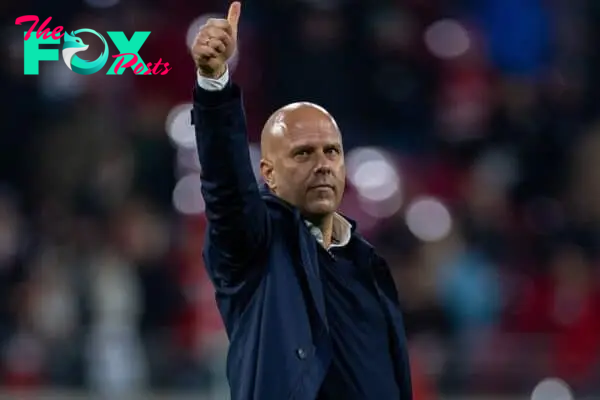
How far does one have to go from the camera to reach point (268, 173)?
2951mm

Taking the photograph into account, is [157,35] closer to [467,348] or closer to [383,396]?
[467,348]

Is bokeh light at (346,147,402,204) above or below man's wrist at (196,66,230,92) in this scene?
below

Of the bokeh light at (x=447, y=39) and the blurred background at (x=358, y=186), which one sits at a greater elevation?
the bokeh light at (x=447, y=39)

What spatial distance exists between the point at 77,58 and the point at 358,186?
1481 millimetres

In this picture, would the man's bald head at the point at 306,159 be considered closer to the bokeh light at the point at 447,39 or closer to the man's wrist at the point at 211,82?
the man's wrist at the point at 211,82

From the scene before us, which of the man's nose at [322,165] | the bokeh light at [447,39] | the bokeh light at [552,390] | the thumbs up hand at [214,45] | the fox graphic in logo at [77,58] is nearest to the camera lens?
the thumbs up hand at [214,45]

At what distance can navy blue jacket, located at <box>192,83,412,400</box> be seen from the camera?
262 centimetres

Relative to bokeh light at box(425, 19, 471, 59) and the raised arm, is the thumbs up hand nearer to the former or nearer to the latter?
the raised arm

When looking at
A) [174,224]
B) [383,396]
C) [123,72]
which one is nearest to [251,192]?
[383,396]

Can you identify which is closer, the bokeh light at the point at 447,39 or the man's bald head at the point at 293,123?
the man's bald head at the point at 293,123

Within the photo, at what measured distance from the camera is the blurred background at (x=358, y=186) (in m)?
5.98

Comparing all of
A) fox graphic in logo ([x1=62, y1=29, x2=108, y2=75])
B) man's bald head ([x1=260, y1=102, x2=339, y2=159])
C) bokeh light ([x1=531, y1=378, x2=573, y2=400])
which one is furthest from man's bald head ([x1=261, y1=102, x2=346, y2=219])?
fox graphic in logo ([x1=62, y1=29, x2=108, y2=75])

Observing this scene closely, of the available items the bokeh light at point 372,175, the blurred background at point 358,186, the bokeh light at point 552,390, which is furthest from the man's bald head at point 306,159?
the bokeh light at point 372,175

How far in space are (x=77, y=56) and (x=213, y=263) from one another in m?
4.22
